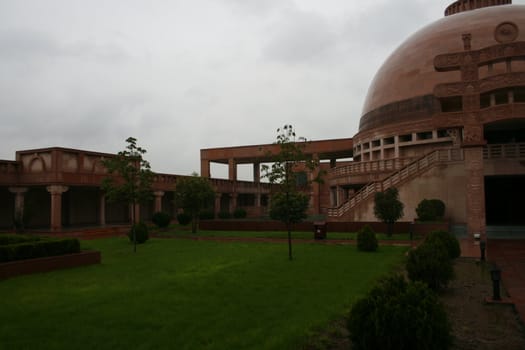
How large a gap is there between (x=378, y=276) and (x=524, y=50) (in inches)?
708

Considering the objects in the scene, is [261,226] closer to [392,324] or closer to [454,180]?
[454,180]

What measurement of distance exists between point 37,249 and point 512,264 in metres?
18.2

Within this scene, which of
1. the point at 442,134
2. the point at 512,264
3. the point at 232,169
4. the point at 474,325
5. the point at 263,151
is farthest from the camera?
the point at 232,169

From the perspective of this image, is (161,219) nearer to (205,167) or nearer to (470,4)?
(205,167)

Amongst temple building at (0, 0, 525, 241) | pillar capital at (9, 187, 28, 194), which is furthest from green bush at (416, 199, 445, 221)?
pillar capital at (9, 187, 28, 194)

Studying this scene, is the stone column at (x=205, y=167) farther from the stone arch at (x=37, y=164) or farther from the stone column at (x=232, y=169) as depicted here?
the stone arch at (x=37, y=164)

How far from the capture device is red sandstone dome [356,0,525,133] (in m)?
Result: 41.8

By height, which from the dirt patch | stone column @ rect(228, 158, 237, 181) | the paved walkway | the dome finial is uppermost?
the dome finial

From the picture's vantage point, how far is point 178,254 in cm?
1925

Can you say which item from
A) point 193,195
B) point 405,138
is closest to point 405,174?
point 405,138

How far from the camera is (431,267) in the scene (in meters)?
11.0

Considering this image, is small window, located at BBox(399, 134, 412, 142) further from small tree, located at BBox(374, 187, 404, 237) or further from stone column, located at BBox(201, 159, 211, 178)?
stone column, located at BBox(201, 159, 211, 178)

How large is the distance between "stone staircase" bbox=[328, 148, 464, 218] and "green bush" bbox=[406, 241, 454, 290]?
64.8 ft

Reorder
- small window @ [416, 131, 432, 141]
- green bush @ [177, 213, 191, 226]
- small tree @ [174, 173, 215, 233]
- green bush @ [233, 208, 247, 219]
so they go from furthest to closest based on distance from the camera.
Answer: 1. green bush @ [233, 208, 247, 219]
2. small window @ [416, 131, 432, 141]
3. green bush @ [177, 213, 191, 226]
4. small tree @ [174, 173, 215, 233]
